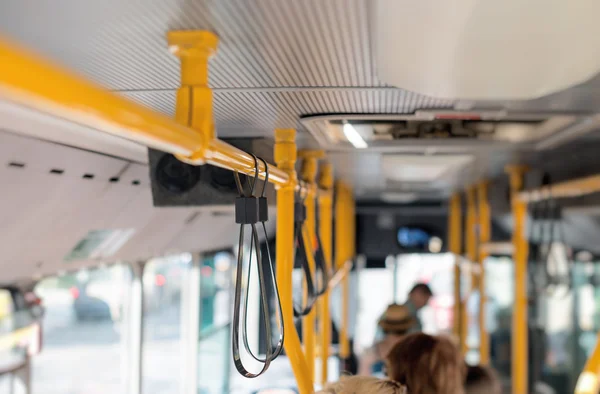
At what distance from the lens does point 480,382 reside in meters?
3.59

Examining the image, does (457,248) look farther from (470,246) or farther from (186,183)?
(186,183)

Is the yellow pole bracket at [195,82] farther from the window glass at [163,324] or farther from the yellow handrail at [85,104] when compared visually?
the window glass at [163,324]

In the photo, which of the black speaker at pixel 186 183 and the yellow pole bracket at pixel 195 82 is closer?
the yellow pole bracket at pixel 195 82

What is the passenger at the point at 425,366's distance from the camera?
2797 mm

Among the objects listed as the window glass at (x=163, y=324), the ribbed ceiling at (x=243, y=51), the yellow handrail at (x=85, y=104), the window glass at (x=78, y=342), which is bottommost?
the window glass at (x=78, y=342)

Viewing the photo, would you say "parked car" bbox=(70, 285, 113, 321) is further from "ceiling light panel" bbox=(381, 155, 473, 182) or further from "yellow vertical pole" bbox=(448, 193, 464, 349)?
"ceiling light panel" bbox=(381, 155, 473, 182)

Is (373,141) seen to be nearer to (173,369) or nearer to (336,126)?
(336,126)

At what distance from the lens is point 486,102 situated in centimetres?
211

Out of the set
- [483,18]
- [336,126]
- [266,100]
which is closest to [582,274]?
[336,126]

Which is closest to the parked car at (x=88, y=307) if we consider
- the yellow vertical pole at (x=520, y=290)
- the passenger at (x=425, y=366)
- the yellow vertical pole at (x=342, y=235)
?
the yellow vertical pole at (x=342, y=235)

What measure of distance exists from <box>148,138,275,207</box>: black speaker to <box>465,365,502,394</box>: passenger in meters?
1.85

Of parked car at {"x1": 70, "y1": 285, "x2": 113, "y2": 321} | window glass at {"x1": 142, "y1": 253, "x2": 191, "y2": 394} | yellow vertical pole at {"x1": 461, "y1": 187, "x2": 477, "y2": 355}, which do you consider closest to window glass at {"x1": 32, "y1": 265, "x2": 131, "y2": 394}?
parked car at {"x1": 70, "y1": 285, "x2": 113, "y2": 321}

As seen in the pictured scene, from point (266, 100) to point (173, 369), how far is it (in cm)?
428

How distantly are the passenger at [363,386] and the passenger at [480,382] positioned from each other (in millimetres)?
1388
